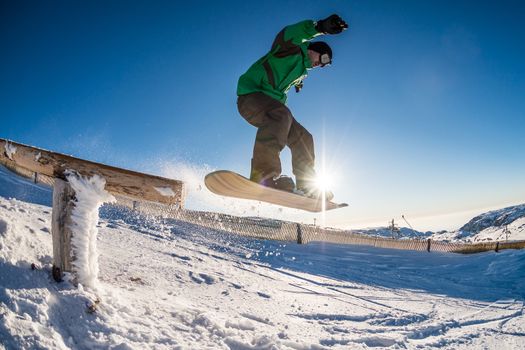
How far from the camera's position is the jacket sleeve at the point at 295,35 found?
3.34 metres

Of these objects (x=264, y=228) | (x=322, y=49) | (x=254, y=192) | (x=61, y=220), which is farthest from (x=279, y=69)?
(x=264, y=228)

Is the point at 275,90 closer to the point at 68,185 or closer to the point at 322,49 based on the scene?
the point at 322,49

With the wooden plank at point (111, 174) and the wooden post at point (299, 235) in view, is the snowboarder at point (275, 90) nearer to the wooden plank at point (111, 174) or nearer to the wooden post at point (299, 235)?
the wooden plank at point (111, 174)

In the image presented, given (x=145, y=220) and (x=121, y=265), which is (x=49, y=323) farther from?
(x=145, y=220)

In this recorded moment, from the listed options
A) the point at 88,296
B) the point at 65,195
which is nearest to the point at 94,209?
the point at 65,195

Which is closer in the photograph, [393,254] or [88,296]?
[88,296]

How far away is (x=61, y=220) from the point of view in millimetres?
2443

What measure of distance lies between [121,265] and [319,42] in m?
3.71

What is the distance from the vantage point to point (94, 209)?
2562mm

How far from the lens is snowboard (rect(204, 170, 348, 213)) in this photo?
335cm

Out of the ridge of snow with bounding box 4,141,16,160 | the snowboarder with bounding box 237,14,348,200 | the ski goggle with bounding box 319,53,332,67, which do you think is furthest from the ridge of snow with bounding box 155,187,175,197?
the ski goggle with bounding box 319,53,332,67

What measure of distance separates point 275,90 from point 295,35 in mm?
646

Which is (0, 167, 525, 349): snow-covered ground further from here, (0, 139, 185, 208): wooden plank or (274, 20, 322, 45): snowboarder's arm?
(274, 20, 322, 45): snowboarder's arm

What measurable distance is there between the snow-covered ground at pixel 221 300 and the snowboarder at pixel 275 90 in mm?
1557
